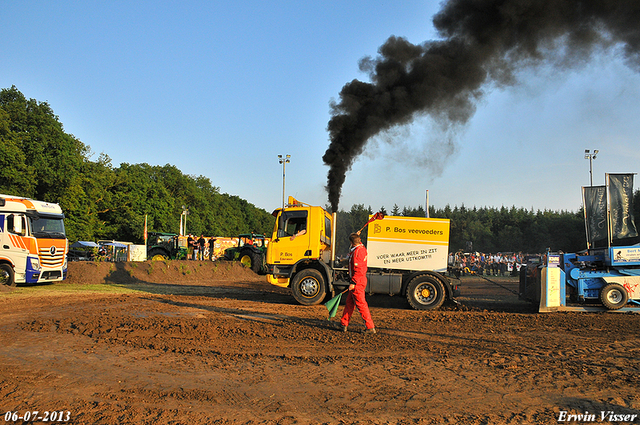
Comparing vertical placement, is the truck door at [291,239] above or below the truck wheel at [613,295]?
above

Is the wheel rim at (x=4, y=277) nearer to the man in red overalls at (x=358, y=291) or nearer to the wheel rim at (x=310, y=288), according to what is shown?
the wheel rim at (x=310, y=288)

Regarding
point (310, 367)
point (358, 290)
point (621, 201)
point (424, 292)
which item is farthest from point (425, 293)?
point (621, 201)

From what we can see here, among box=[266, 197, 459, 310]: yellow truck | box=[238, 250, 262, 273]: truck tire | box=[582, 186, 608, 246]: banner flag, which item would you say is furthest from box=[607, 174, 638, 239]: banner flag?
box=[238, 250, 262, 273]: truck tire

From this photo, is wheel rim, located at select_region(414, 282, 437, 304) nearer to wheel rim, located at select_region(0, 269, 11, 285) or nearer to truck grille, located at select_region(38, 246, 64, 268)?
truck grille, located at select_region(38, 246, 64, 268)

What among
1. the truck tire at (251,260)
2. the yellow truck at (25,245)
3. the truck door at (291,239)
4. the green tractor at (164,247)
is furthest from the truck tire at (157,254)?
the truck door at (291,239)

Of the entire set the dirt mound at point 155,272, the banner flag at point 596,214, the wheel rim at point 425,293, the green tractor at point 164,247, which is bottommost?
the dirt mound at point 155,272

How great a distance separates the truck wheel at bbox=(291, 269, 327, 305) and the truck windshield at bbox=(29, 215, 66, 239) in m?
10.5

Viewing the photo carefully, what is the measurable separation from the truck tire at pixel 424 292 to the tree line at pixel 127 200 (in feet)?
7.72

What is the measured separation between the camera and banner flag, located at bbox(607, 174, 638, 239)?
13.1 m

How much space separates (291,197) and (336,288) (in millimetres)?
3103

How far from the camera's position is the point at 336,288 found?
1183cm

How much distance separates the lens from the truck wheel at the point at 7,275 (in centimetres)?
1494

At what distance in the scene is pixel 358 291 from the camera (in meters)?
7.72

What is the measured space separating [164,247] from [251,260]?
23.0ft
